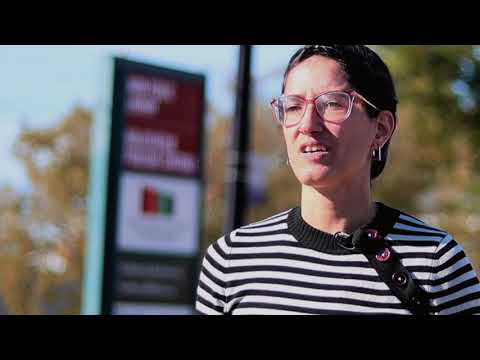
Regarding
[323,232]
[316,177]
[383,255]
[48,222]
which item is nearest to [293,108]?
[316,177]

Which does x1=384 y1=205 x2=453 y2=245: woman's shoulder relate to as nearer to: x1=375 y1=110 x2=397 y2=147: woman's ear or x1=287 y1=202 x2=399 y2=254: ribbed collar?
x1=287 y1=202 x2=399 y2=254: ribbed collar

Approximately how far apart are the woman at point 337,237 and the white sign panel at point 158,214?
6396 millimetres

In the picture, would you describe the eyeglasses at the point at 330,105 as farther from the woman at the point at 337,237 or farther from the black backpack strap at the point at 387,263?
the black backpack strap at the point at 387,263

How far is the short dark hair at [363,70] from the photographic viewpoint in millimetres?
2494

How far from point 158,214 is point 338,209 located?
690cm

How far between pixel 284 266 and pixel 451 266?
41 centimetres

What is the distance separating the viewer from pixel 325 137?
247cm

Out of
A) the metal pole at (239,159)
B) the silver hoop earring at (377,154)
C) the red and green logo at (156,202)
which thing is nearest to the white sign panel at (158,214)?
the red and green logo at (156,202)

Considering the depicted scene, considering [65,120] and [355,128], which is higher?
[65,120]
